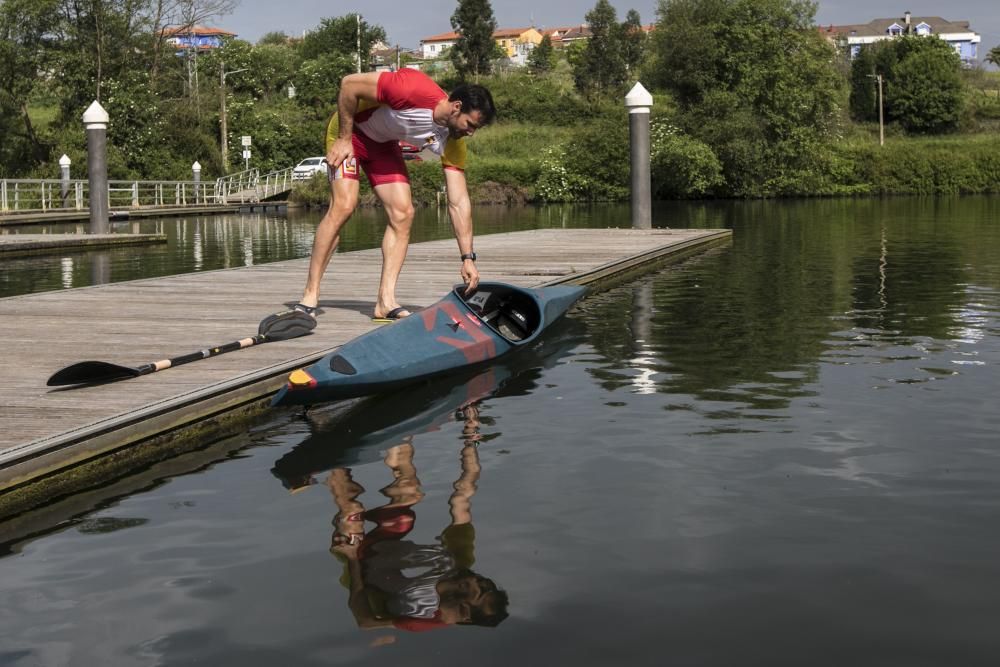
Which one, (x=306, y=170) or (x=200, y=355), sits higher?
(x=306, y=170)

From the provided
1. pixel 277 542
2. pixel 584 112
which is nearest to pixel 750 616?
pixel 277 542

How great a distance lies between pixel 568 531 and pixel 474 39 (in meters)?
88.4

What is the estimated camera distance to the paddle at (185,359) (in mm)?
6469

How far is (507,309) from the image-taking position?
9.69 metres

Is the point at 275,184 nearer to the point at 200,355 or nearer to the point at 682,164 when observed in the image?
the point at 682,164

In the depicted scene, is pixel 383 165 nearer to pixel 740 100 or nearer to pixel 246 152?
pixel 246 152

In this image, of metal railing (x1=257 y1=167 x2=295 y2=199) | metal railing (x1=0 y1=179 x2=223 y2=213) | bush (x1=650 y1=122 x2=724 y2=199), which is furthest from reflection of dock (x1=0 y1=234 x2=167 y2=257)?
bush (x1=650 y1=122 x2=724 y2=199)

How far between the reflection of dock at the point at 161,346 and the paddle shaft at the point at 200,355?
5 cm

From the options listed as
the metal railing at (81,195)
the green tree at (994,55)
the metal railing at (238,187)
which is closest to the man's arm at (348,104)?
the metal railing at (81,195)

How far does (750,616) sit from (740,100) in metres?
58.2

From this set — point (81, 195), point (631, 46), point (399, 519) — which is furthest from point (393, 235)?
point (631, 46)

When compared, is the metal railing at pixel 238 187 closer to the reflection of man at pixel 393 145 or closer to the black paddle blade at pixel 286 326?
the reflection of man at pixel 393 145

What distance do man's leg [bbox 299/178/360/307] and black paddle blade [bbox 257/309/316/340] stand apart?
457 millimetres

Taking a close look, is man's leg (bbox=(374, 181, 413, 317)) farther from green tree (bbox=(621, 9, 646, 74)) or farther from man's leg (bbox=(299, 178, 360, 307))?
green tree (bbox=(621, 9, 646, 74))
